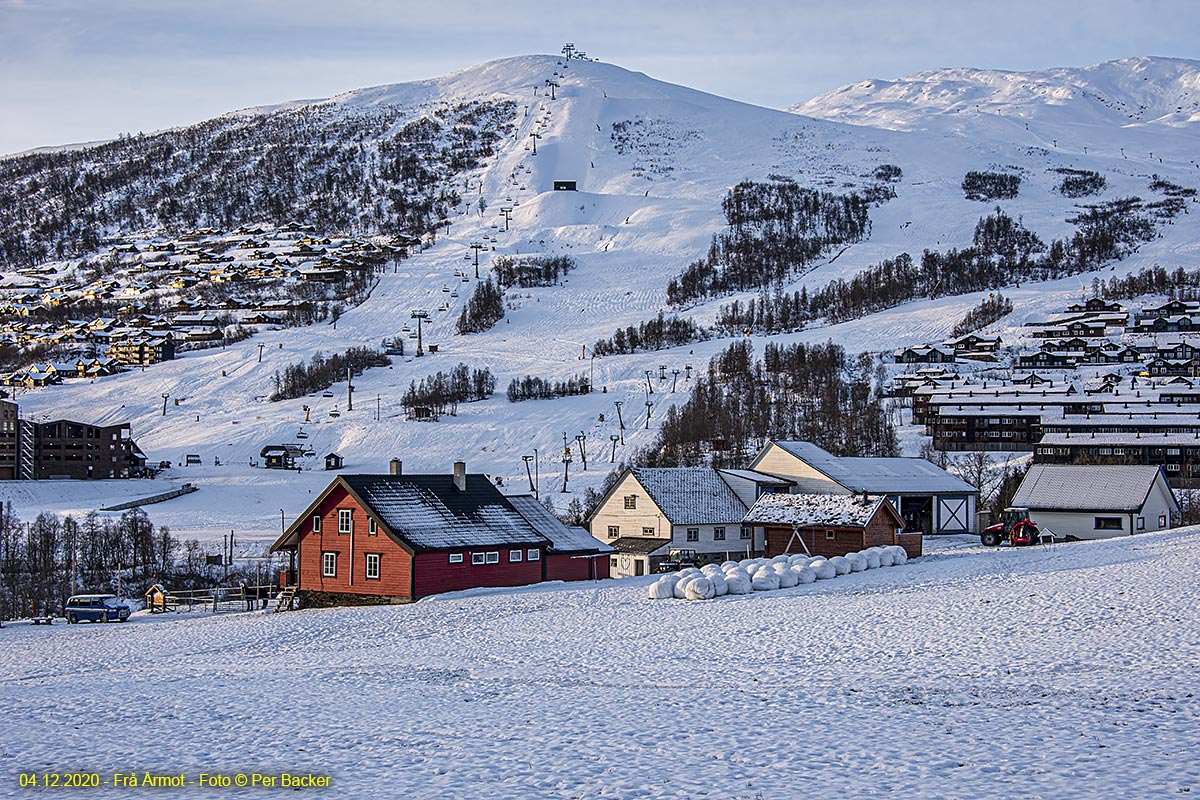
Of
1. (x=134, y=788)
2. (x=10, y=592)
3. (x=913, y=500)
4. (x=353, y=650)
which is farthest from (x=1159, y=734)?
(x=10, y=592)

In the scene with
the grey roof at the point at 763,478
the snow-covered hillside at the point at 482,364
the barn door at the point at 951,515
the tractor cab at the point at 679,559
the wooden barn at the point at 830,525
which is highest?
the snow-covered hillside at the point at 482,364

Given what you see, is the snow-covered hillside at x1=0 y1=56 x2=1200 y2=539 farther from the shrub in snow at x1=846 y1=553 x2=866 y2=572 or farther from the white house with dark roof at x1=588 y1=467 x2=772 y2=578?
the shrub in snow at x1=846 y1=553 x2=866 y2=572

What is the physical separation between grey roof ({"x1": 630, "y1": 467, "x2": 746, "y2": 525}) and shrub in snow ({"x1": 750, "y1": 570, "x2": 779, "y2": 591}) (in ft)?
50.9

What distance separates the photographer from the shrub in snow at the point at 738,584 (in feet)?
101

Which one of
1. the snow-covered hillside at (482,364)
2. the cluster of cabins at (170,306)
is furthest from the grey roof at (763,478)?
the cluster of cabins at (170,306)

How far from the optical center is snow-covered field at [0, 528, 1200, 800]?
39.5 ft

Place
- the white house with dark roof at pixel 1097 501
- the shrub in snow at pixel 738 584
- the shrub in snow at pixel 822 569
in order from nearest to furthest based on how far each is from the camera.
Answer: the shrub in snow at pixel 738 584
the shrub in snow at pixel 822 569
the white house with dark roof at pixel 1097 501

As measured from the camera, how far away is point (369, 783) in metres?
12.0

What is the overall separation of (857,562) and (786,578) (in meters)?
3.82

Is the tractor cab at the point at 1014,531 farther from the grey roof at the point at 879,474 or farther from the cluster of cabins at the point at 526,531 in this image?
the grey roof at the point at 879,474

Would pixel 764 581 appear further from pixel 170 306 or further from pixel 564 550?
pixel 170 306

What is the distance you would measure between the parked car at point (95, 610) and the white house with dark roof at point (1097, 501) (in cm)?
3402

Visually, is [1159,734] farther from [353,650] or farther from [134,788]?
[353,650]

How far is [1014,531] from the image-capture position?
41.9 metres
